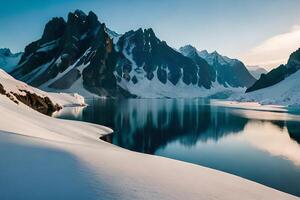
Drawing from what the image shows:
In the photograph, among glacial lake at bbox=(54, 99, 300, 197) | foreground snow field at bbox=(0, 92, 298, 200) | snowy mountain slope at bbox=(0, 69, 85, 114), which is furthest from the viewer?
snowy mountain slope at bbox=(0, 69, 85, 114)

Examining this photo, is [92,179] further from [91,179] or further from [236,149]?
[236,149]

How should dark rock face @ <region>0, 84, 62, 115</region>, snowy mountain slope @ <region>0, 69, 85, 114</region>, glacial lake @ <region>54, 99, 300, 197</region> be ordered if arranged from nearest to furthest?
glacial lake @ <region>54, 99, 300, 197</region> → snowy mountain slope @ <region>0, 69, 85, 114</region> → dark rock face @ <region>0, 84, 62, 115</region>

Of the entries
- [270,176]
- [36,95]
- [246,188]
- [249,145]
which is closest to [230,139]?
[249,145]

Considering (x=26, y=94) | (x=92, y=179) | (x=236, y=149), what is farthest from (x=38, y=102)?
(x=92, y=179)

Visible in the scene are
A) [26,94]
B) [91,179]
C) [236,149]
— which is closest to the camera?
[91,179]

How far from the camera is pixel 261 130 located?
57.2 meters

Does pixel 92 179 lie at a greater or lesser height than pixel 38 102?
lesser

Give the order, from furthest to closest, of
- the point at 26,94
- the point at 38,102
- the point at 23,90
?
the point at 38,102, the point at 26,94, the point at 23,90

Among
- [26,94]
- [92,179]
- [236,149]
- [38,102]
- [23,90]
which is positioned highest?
[23,90]

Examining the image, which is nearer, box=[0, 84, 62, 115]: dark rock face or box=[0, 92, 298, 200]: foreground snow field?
box=[0, 92, 298, 200]: foreground snow field

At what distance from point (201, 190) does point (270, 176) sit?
14.3m

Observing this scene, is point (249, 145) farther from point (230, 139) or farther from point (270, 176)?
point (270, 176)

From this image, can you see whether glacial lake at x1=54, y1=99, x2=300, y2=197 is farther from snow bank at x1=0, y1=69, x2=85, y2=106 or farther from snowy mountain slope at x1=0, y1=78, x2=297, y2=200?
snow bank at x1=0, y1=69, x2=85, y2=106

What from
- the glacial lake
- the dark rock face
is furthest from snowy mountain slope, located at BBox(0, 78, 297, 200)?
the dark rock face
